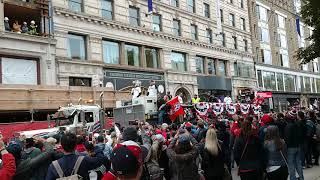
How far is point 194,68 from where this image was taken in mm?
38312

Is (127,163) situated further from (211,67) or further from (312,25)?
(211,67)

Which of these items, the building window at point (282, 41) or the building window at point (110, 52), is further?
the building window at point (282, 41)

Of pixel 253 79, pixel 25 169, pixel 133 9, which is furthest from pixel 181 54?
pixel 25 169

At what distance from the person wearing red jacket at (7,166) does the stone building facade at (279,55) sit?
4527 cm

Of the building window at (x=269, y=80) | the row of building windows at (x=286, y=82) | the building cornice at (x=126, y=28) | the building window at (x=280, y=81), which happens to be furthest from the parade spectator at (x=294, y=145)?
the building window at (x=280, y=81)

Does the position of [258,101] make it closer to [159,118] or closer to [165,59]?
[165,59]

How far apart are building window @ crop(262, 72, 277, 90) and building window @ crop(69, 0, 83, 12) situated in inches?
1152

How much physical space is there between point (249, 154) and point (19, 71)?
19.1 metres

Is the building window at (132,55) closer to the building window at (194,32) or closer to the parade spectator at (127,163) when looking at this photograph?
the building window at (194,32)

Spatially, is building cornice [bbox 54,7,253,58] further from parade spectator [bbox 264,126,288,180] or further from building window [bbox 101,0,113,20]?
parade spectator [bbox 264,126,288,180]

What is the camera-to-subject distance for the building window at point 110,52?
98.0ft

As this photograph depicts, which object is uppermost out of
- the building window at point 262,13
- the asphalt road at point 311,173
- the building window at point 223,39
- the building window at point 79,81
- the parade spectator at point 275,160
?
the building window at point 262,13

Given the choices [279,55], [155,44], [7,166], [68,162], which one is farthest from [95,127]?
[279,55]

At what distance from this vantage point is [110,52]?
3034cm
